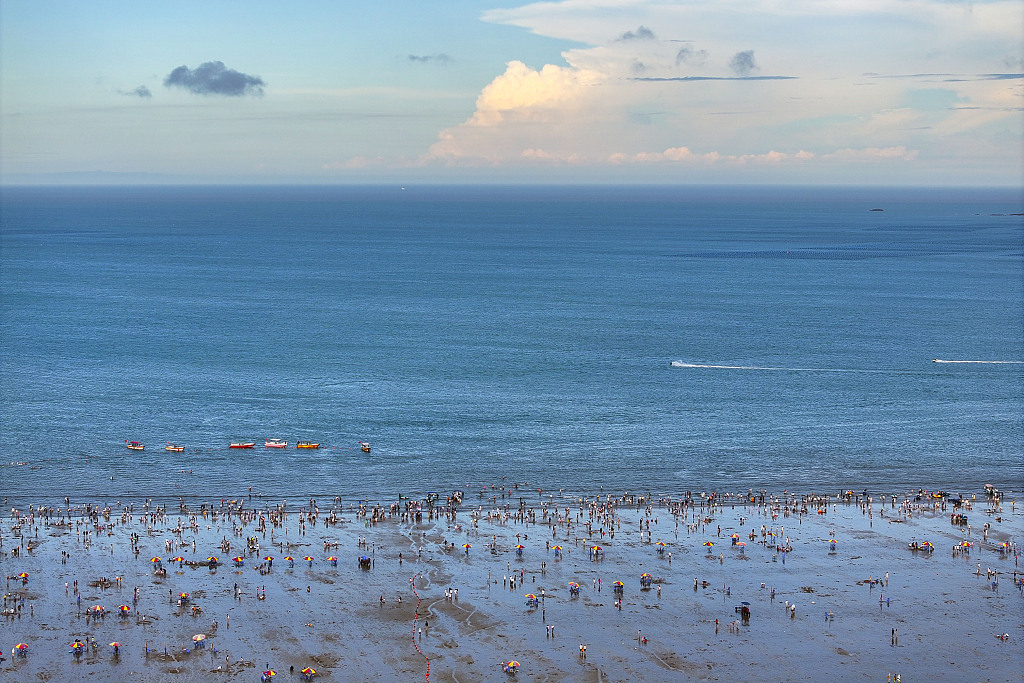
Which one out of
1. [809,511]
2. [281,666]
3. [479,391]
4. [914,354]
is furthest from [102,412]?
[914,354]

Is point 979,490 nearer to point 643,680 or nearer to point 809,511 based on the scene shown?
point 809,511

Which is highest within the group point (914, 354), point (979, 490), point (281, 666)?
point (914, 354)

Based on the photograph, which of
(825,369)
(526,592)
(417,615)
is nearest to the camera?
(417,615)

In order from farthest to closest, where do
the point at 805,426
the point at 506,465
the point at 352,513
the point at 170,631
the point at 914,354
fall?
the point at 914,354
the point at 805,426
the point at 506,465
the point at 352,513
the point at 170,631

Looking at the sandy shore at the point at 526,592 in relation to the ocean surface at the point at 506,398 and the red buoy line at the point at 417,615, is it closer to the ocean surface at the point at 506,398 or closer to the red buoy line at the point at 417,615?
the red buoy line at the point at 417,615

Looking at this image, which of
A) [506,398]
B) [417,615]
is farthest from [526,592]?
[506,398]

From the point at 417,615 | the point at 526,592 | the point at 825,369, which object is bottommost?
the point at 417,615

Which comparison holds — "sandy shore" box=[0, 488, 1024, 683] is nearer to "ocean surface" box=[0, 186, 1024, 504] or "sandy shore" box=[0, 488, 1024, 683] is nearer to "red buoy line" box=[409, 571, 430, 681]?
"red buoy line" box=[409, 571, 430, 681]

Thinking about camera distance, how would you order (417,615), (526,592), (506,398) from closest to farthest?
1. (417,615)
2. (526,592)
3. (506,398)

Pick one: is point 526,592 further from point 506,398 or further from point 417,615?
point 506,398
